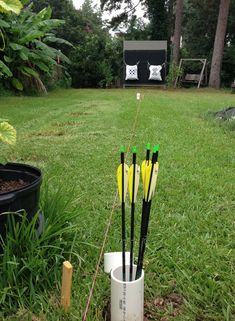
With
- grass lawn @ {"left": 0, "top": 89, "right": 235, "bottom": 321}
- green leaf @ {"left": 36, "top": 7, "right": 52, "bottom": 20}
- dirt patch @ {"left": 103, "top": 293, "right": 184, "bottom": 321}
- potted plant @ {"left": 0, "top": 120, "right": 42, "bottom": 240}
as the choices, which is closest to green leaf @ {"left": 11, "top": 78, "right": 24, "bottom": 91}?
green leaf @ {"left": 36, "top": 7, "right": 52, "bottom": 20}

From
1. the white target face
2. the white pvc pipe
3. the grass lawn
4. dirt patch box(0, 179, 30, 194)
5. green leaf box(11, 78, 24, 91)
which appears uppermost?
dirt patch box(0, 179, 30, 194)

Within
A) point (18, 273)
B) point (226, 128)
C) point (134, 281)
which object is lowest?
point (226, 128)

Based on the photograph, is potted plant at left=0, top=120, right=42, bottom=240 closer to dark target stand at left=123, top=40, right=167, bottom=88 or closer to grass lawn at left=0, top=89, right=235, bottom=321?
grass lawn at left=0, top=89, right=235, bottom=321

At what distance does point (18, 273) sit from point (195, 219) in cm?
103

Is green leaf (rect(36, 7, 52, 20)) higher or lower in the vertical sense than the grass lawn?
higher

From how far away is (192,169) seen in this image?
9.35ft

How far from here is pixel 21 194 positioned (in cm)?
131

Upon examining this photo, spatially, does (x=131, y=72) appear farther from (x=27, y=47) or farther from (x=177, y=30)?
(x=27, y=47)

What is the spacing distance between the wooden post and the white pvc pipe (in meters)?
0.14

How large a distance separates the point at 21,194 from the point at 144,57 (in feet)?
43.3

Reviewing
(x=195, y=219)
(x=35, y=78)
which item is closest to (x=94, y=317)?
(x=195, y=219)

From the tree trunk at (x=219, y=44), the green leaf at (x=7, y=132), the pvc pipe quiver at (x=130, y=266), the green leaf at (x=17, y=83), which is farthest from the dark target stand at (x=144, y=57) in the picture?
the pvc pipe quiver at (x=130, y=266)

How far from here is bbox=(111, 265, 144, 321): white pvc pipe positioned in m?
1.06

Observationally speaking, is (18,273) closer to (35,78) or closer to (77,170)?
(77,170)
